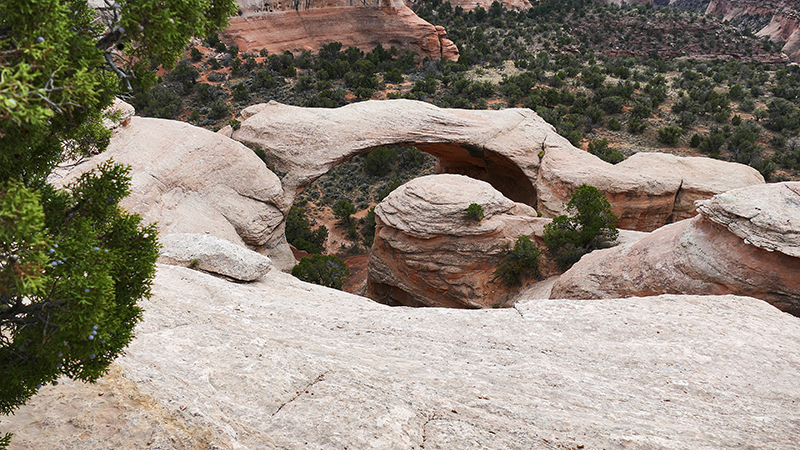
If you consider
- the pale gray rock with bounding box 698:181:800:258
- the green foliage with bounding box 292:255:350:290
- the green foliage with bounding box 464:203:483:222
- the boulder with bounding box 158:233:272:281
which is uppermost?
the pale gray rock with bounding box 698:181:800:258

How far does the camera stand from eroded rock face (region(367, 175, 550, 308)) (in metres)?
17.2

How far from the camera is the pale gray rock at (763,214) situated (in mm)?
10570

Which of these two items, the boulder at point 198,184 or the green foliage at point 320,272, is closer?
the boulder at point 198,184

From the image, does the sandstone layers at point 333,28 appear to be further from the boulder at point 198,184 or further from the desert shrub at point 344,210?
the boulder at point 198,184

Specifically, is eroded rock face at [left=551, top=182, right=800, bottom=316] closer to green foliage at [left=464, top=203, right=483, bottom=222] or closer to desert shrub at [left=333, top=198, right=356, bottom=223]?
green foliage at [left=464, top=203, right=483, bottom=222]

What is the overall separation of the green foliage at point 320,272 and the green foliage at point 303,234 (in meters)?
6.94

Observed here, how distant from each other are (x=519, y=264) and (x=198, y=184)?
11.9 metres

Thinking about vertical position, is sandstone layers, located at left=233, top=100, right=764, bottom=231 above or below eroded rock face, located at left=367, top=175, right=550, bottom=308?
above

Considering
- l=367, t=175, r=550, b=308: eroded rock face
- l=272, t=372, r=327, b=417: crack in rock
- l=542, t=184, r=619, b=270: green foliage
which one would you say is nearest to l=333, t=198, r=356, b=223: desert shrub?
l=367, t=175, r=550, b=308: eroded rock face

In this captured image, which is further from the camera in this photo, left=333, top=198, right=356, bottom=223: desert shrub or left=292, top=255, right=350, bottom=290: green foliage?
left=333, top=198, right=356, bottom=223: desert shrub

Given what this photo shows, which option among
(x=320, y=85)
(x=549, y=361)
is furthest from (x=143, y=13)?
(x=320, y=85)

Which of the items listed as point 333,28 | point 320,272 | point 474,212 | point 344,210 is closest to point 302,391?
point 474,212

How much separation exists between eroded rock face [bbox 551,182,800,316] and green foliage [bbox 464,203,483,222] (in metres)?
4.98

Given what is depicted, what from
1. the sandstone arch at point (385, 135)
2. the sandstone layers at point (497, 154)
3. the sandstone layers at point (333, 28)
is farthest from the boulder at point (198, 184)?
the sandstone layers at point (333, 28)
